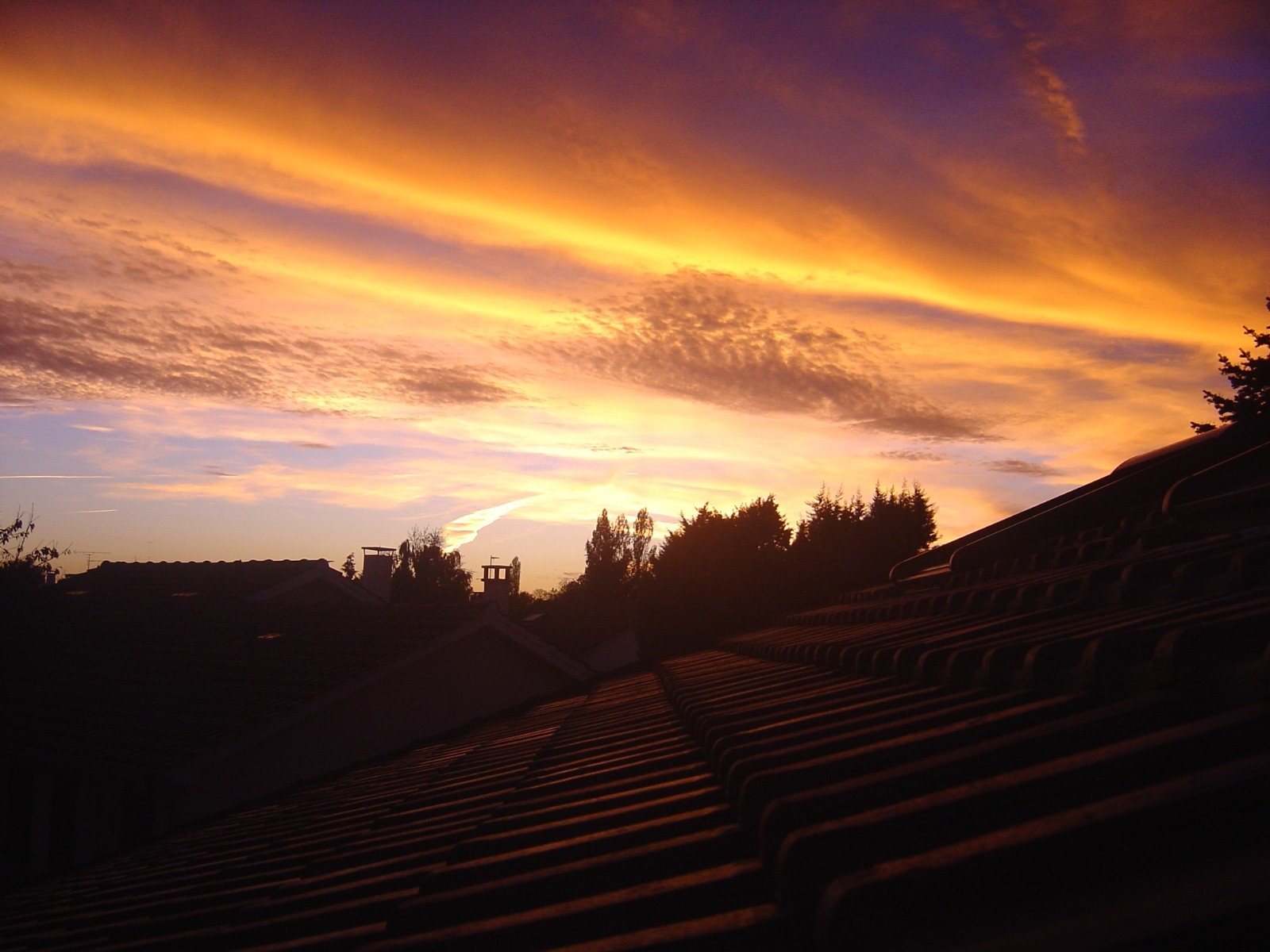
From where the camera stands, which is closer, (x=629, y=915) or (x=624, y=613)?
(x=629, y=915)

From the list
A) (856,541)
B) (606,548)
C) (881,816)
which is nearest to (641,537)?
(606,548)

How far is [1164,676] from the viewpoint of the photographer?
8.16 ft

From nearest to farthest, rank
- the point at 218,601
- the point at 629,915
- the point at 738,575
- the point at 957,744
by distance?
the point at 629,915
the point at 957,744
the point at 218,601
the point at 738,575

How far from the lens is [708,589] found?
24703mm

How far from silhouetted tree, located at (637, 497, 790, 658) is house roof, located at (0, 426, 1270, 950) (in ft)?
58.2

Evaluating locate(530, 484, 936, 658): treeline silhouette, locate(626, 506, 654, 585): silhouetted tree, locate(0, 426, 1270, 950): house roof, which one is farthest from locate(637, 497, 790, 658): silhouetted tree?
locate(626, 506, 654, 585): silhouetted tree

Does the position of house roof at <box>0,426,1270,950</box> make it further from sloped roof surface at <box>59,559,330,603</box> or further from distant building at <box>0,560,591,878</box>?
sloped roof surface at <box>59,559,330,603</box>

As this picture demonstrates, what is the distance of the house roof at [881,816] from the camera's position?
1.75m

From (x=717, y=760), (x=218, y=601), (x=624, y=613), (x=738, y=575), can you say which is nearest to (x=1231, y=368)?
(x=738, y=575)

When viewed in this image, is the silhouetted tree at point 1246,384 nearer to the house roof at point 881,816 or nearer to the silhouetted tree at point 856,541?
the silhouetted tree at point 856,541

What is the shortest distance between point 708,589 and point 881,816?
893 inches

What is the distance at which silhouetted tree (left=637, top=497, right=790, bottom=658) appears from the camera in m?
24.2

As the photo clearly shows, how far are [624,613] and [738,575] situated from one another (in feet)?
61.5

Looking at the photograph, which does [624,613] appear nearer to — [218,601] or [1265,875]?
[218,601]
